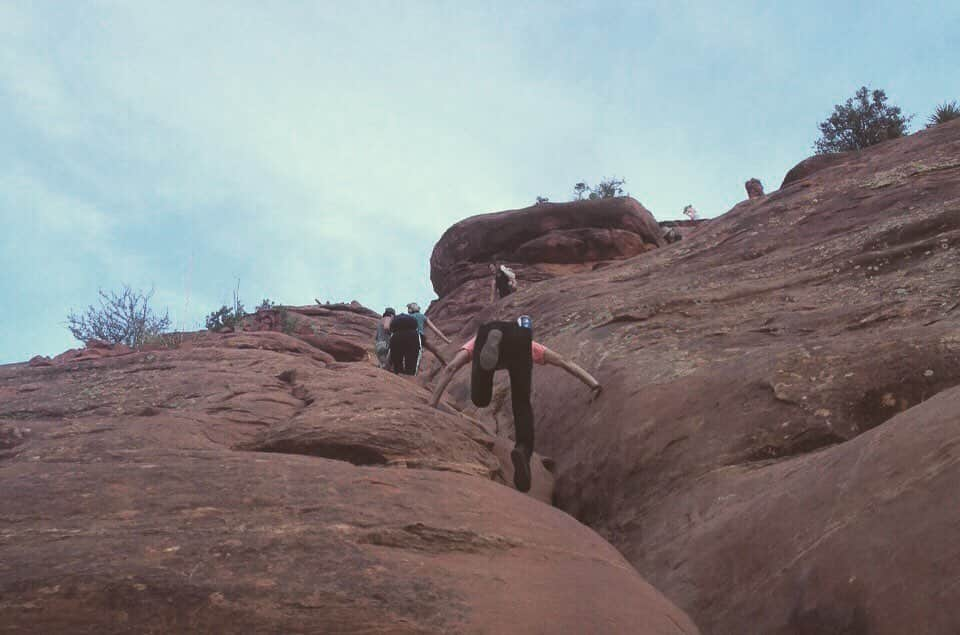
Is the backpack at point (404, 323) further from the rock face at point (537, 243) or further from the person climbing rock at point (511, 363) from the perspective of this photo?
the rock face at point (537, 243)

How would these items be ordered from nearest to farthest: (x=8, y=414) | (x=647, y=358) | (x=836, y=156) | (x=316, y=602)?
(x=316, y=602) → (x=8, y=414) → (x=647, y=358) → (x=836, y=156)

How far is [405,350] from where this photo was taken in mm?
14930

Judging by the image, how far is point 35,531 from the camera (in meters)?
4.42

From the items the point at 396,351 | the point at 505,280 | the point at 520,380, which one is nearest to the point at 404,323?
the point at 396,351

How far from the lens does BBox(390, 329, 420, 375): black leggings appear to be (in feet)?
48.9

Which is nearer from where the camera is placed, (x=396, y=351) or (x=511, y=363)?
(x=511, y=363)

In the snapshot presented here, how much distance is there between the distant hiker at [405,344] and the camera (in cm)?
1492

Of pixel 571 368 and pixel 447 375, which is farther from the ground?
pixel 447 375

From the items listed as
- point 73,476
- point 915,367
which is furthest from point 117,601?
point 915,367

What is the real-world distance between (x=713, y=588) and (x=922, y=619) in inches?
63.8

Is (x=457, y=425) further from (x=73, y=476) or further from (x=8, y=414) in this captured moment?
(x=8, y=414)

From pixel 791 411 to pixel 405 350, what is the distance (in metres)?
9.02

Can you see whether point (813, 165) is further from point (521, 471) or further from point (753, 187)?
point (753, 187)

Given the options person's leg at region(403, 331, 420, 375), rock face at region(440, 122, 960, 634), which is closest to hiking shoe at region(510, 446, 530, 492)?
rock face at region(440, 122, 960, 634)
